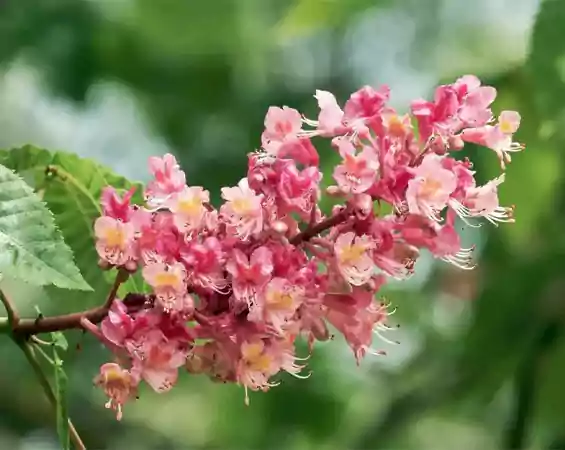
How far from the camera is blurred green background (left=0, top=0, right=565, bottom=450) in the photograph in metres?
0.86

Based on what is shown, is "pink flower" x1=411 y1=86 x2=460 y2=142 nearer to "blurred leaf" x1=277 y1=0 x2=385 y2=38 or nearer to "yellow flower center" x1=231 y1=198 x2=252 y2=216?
"yellow flower center" x1=231 y1=198 x2=252 y2=216

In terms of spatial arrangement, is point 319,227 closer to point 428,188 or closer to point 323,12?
point 428,188

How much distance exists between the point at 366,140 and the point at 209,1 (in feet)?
2.47

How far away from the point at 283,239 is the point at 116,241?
0.22 ft

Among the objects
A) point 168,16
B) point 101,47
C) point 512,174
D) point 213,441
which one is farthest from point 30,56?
point 512,174

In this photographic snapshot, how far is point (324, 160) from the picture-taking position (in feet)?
2.65

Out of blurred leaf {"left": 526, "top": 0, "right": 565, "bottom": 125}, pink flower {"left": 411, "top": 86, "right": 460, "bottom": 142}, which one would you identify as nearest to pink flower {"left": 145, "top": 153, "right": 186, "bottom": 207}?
pink flower {"left": 411, "top": 86, "right": 460, "bottom": 142}

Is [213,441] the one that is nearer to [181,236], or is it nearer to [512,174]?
[512,174]

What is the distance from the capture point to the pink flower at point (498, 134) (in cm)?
38

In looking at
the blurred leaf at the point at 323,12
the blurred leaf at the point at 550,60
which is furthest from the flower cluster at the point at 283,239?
the blurred leaf at the point at 323,12

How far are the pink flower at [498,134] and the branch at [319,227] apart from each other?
0.22 ft

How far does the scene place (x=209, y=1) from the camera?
107cm

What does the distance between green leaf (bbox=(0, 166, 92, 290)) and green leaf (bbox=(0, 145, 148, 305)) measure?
0.13 metres

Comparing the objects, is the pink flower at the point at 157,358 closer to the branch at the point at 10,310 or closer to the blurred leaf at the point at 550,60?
the branch at the point at 10,310
